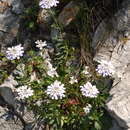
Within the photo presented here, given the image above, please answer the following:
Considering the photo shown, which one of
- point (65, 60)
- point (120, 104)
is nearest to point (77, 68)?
point (65, 60)

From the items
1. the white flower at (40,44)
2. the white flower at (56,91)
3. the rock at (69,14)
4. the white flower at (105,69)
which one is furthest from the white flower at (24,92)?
the rock at (69,14)

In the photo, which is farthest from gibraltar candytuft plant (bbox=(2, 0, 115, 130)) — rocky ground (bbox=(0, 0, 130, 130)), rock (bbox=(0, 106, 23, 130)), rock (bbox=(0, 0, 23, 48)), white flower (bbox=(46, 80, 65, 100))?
rock (bbox=(0, 0, 23, 48))

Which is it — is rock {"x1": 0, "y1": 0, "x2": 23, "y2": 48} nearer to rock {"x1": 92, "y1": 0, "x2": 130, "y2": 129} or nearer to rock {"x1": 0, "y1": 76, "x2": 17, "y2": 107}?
rock {"x1": 0, "y1": 76, "x2": 17, "y2": 107}

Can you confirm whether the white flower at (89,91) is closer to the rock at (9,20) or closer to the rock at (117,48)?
the rock at (117,48)

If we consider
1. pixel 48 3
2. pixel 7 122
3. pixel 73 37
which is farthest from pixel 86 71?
pixel 7 122

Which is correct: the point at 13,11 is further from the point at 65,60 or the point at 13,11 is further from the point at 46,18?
the point at 65,60

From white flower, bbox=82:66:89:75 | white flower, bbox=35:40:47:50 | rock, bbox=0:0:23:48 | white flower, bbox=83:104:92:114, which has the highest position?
rock, bbox=0:0:23:48

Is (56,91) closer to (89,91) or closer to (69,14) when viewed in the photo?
(89,91)
